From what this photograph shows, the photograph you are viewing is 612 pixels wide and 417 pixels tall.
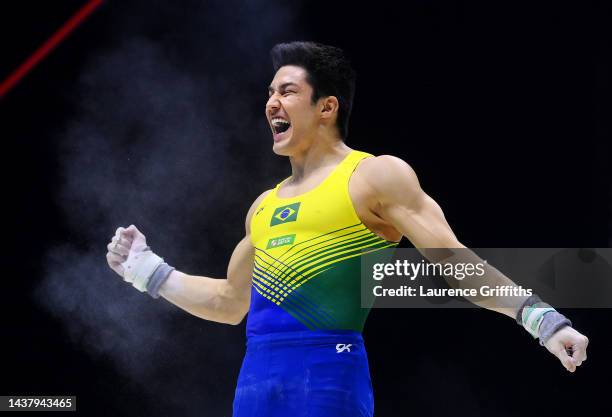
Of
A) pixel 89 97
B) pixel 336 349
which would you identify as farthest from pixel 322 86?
pixel 89 97

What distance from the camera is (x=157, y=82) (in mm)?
4488

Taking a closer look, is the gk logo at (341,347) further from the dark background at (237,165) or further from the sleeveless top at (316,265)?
the dark background at (237,165)

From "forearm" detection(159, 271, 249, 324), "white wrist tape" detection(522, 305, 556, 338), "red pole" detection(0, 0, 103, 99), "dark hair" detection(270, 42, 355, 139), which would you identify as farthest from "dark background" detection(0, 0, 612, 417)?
"white wrist tape" detection(522, 305, 556, 338)

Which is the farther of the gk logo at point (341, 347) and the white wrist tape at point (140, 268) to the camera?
the white wrist tape at point (140, 268)

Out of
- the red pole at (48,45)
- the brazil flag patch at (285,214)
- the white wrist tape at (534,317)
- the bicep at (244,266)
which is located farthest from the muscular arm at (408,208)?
the red pole at (48,45)

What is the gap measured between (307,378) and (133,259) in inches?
40.4

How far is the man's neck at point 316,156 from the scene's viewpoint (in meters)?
3.02

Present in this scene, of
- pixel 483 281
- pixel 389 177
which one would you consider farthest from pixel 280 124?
pixel 483 281

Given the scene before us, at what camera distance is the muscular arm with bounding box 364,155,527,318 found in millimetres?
2643

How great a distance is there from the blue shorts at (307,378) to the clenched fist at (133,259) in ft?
2.53

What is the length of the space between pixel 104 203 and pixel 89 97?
530 millimetres

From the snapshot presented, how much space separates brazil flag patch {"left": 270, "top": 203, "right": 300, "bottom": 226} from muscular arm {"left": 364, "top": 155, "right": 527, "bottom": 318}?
0.83 feet

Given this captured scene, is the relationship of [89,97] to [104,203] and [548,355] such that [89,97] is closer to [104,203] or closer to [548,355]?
[104,203]

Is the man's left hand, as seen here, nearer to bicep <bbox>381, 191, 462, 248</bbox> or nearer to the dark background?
bicep <bbox>381, 191, 462, 248</bbox>
